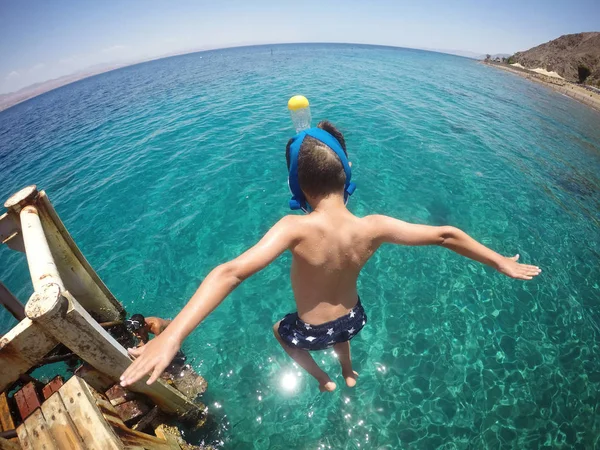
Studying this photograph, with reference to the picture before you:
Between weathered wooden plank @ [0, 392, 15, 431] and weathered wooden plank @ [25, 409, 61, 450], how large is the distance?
3.38 feet

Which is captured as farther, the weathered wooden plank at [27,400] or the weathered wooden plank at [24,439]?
the weathered wooden plank at [27,400]

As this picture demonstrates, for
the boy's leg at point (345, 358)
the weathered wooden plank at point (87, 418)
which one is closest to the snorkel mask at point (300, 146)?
the boy's leg at point (345, 358)

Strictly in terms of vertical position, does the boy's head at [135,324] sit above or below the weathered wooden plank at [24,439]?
below

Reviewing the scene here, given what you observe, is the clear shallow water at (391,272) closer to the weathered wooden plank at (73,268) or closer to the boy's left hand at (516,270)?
the weathered wooden plank at (73,268)

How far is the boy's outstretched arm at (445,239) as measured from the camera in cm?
231

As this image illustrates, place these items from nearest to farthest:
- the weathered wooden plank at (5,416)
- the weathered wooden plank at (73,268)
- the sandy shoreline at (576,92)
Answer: the weathered wooden plank at (5,416)
the weathered wooden plank at (73,268)
the sandy shoreline at (576,92)

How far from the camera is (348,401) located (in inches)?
183

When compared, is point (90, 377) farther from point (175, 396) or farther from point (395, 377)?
point (395, 377)

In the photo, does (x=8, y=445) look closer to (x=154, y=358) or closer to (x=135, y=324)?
(x=154, y=358)

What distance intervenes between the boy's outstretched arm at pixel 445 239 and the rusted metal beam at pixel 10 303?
15.8ft

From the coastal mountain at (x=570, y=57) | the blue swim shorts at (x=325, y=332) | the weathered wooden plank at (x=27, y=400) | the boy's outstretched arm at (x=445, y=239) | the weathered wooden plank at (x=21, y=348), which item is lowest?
the weathered wooden plank at (x=27, y=400)

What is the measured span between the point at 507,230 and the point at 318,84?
906 inches

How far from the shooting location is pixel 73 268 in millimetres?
3516

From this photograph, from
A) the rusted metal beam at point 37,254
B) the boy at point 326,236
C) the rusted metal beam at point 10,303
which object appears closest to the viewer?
the rusted metal beam at point 37,254
